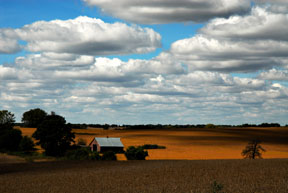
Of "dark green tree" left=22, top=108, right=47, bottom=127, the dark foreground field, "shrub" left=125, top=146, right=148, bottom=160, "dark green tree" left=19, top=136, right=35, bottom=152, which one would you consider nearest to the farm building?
"dark green tree" left=19, top=136, right=35, bottom=152

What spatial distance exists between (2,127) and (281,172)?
8919 cm

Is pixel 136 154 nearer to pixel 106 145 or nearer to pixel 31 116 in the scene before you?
pixel 106 145

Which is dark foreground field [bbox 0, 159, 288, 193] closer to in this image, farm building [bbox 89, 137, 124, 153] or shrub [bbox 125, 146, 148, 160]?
shrub [bbox 125, 146, 148, 160]

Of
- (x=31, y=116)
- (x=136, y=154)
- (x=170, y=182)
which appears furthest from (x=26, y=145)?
(x=31, y=116)

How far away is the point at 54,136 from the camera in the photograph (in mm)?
77688

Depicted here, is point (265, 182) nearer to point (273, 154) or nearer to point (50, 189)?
point (50, 189)

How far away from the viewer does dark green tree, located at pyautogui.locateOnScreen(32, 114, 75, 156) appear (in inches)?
3066

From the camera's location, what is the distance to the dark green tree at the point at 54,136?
255 ft

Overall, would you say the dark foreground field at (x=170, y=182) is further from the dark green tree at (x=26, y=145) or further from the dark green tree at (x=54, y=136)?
the dark green tree at (x=26, y=145)

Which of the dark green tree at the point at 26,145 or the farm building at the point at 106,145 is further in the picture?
the dark green tree at the point at 26,145

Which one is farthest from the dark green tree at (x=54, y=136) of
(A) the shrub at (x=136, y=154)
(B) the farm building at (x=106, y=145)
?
(A) the shrub at (x=136, y=154)

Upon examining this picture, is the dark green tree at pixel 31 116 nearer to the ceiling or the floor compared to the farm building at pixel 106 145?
→ nearer to the ceiling

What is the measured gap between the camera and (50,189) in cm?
3150

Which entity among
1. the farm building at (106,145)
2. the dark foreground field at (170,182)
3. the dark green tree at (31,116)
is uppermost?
the dark green tree at (31,116)
